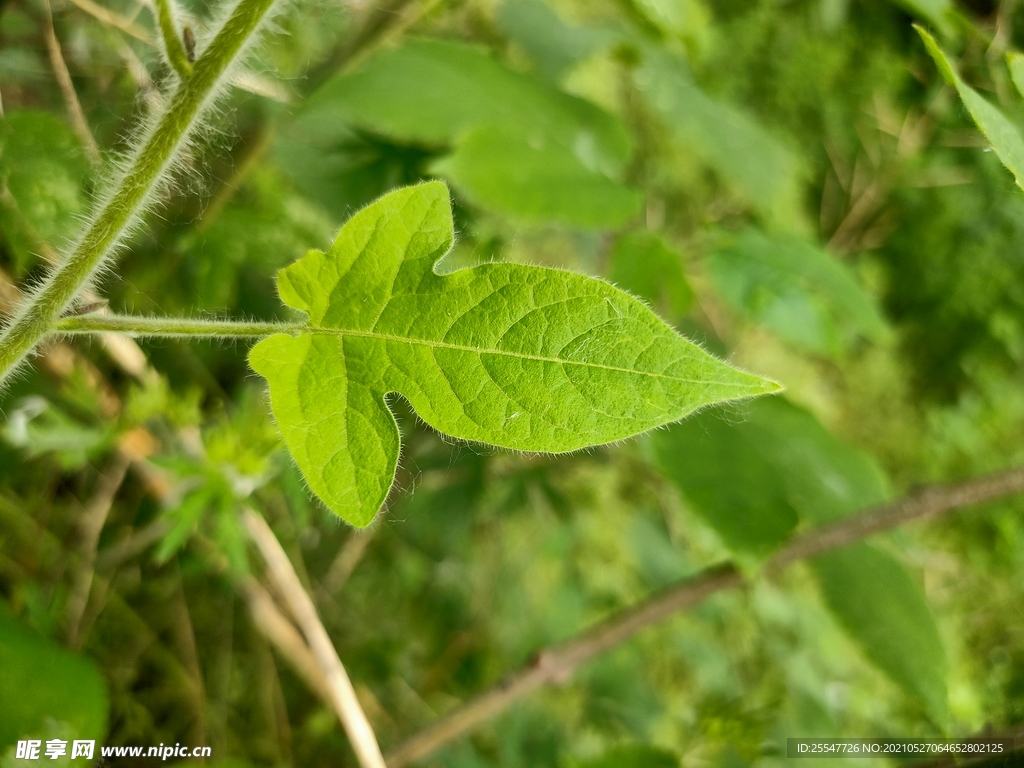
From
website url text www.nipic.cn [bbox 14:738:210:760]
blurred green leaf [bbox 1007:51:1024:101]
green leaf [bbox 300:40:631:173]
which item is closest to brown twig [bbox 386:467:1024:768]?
website url text www.nipic.cn [bbox 14:738:210:760]

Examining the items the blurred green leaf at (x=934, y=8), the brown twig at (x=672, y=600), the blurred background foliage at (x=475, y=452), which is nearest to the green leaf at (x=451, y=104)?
the blurred background foliage at (x=475, y=452)

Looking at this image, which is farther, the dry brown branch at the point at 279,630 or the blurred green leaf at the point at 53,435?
the dry brown branch at the point at 279,630

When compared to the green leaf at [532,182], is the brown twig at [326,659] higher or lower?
lower

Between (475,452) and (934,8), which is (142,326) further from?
(934,8)

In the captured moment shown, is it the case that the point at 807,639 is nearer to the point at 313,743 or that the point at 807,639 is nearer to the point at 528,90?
the point at 313,743

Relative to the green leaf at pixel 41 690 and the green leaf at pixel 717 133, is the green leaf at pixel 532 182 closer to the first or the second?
the green leaf at pixel 717 133

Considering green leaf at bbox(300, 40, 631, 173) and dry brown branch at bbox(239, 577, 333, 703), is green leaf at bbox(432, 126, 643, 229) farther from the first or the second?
dry brown branch at bbox(239, 577, 333, 703)
